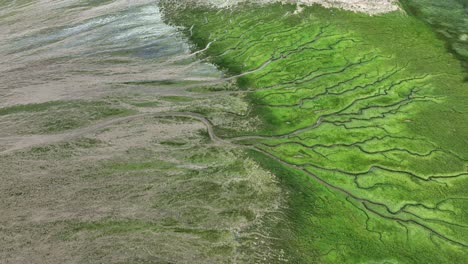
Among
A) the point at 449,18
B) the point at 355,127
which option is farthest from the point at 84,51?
the point at 449,18

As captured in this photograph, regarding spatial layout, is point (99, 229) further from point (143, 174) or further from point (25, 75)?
point (25, 75)

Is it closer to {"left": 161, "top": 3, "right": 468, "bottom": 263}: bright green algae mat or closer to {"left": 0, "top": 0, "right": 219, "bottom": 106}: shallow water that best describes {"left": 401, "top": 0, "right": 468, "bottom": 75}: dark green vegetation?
{"left": 161, "top": 3, "right": 468, "bottom": 263}: bright green algae mat

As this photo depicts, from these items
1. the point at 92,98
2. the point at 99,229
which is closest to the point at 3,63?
the point at 92,98

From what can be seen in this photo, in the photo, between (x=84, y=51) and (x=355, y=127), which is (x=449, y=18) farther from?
(x=84, y=51)

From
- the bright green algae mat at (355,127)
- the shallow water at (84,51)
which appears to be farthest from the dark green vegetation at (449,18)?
the shallow water at (84,51)

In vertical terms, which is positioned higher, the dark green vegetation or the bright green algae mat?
the dark green vegetation

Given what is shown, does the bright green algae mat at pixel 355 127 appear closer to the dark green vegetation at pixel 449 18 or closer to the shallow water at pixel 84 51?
the dark green vegetation at pixel 449 18

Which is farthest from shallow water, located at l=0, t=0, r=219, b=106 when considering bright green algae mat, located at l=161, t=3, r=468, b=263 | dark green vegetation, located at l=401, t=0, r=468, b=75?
dark green vegetation, located at l=401, t=0, r=468, b=75
